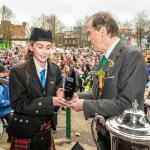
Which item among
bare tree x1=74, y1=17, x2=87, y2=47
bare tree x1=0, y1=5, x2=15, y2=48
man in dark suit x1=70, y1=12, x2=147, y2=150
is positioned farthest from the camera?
bare tree x1=74, y1=17, x2=87, y2=47

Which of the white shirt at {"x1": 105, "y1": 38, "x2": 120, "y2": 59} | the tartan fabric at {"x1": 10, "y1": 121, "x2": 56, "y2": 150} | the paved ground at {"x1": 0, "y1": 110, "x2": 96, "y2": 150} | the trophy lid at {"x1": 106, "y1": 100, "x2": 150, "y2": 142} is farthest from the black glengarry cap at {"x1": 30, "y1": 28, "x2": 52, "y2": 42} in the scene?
the paved ground at {"x1": 0, "y1": 110, "x2": 96, "y2": 150}

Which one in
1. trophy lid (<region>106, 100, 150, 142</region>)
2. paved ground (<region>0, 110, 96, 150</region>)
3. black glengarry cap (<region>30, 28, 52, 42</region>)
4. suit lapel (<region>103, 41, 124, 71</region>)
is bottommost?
paved ground (<region>0, 110, 96, 150</region>)

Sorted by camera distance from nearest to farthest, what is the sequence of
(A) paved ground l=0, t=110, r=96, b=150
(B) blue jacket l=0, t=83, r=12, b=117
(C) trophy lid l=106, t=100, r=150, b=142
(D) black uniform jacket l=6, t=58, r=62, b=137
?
(C) trophy lid l=106, t=100, r=150, b=142 < (D) black uniform jacket l=6, t=58, r=62, b=137 < (B) blue jacket l=0, t=83, r=12, b=117 < (A) paved ground l=0, t=110, r=96, b=150

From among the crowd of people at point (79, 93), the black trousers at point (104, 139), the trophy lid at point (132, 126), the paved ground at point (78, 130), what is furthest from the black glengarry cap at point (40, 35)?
the paved ground at point (78, 130)

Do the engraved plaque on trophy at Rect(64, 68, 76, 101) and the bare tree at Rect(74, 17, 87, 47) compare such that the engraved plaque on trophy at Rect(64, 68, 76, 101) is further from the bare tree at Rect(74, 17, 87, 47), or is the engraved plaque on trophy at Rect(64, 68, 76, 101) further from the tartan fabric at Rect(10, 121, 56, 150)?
the bare tree at Rect(74, 17, 87, 47)

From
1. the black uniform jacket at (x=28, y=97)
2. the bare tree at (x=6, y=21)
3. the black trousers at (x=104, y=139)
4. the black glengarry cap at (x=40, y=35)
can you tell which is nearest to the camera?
the black trousers at (x=104, y=139)

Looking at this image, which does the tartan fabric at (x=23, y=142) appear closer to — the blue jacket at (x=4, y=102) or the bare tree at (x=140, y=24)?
the blue jacket at (x=4, y=102)

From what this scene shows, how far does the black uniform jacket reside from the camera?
252 cm

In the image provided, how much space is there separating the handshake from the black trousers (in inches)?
10.7

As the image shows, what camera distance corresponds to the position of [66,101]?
7.97 ft

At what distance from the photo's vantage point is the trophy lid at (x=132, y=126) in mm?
1653

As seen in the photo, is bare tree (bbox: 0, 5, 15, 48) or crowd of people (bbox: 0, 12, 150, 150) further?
bare tree (bbox: 0, 5, 15, 48)

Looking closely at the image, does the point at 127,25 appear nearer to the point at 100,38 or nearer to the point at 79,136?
the point at 79,136

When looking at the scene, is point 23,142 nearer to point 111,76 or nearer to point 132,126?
point 111,76
